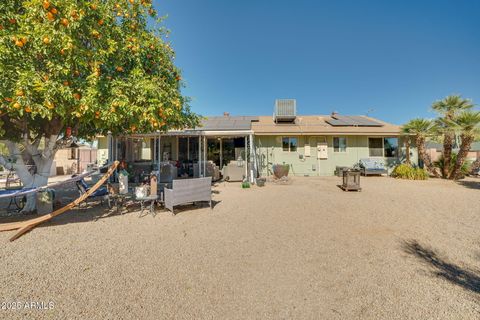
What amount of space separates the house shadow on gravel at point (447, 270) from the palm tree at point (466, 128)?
39.4 feet

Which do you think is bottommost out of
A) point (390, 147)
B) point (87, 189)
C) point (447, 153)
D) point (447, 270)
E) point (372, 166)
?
point (447, 270)

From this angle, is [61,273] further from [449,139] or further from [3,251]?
[449,139]

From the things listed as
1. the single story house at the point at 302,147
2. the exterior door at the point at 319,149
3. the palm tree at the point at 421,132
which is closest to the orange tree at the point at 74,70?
the single story house at the point at 302,147

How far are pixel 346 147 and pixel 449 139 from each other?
562cm

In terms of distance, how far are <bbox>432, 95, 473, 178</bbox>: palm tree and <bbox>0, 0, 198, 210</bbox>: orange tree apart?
51.3 ft

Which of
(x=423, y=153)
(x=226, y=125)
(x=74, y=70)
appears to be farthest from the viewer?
(x=226, y=125)

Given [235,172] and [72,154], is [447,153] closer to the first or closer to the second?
[235,172]

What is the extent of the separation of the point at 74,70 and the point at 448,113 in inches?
736

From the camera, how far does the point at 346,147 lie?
50.9 ft

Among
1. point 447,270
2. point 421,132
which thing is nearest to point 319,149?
point 421,132

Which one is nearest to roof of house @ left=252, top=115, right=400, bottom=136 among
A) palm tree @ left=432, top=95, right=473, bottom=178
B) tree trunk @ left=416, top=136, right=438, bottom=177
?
tree trunk @ left=416, top=136, right=438, bottom=177

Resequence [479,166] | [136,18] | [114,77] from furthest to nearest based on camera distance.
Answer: [479,166] → [136,18] → [114,77]

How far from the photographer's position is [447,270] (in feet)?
11.1

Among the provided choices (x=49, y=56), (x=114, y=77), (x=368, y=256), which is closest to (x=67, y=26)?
(x=49, y=56)
